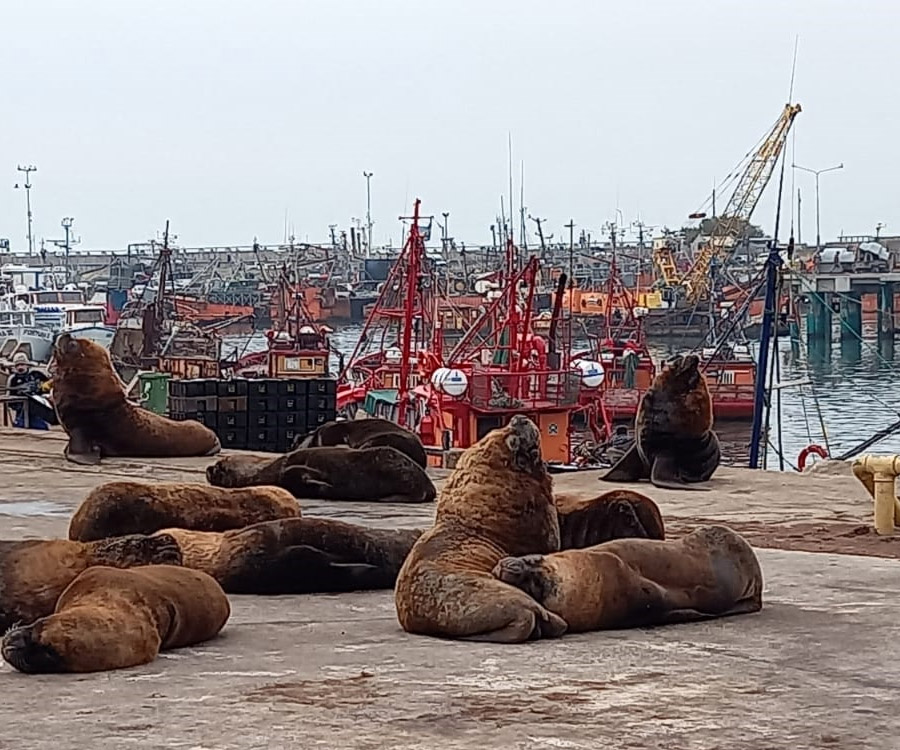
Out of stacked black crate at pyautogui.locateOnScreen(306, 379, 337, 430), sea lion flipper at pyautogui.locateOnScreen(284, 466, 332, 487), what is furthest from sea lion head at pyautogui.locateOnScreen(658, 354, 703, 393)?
stacked black crate at pyautogui.locateOnScreen(306, 379, 337, 430)

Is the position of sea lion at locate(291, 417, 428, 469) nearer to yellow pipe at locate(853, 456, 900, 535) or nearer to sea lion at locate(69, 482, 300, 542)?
yellow pipe at locate(853, 456, 900, 535)

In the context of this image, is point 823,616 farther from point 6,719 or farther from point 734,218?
point 734,218

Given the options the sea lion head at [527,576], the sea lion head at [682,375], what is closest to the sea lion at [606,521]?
the sea lion head at [527,576]

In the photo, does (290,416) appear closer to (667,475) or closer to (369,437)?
(369,437)

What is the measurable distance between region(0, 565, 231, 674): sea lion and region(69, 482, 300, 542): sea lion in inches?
58.9

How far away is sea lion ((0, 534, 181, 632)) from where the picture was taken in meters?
5.30

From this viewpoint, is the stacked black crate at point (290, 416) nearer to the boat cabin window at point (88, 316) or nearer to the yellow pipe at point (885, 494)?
the yellow pipe at point (885, 494)

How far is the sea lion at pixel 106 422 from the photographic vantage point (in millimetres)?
12477

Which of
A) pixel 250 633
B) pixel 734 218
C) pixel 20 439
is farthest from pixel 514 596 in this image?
pixel 734 218

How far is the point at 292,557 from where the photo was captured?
633cm

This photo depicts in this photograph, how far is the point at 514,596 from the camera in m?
5.32

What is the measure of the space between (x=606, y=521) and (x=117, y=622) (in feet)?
7.53

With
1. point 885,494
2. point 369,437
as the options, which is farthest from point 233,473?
point 885,494

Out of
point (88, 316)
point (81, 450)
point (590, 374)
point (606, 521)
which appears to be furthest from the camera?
point (88, 316)
